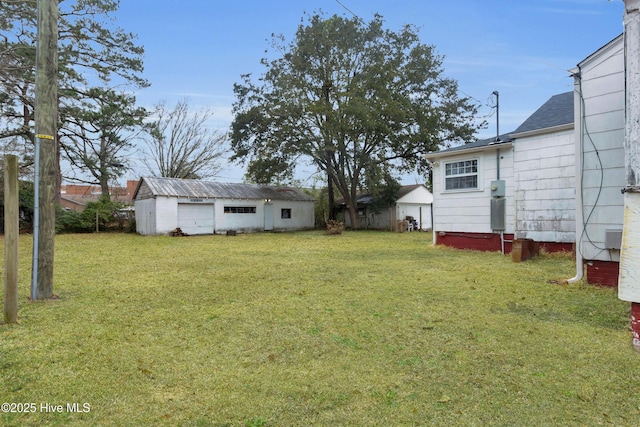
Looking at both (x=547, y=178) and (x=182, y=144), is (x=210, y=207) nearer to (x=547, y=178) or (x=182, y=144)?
(x=182, y=144)

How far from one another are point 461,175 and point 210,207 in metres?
13.6

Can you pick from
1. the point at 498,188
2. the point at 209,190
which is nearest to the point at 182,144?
the point at 209,190

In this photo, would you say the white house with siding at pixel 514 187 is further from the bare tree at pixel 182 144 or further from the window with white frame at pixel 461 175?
the bare tree at pixel 182 144

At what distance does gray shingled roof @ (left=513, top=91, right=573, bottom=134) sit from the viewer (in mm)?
8500

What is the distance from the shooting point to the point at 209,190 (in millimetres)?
19938

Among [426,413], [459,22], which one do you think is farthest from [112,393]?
[459,22]

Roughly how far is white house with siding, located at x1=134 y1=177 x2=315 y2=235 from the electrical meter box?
47.0 feet

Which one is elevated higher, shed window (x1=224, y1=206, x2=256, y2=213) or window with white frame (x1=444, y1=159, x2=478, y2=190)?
window with white frame (x1=444, y1=159, x2=478, y2=190)

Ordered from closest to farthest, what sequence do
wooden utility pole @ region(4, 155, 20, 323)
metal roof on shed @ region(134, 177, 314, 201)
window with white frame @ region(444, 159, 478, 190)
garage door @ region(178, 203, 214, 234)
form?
1. wooden utility pole @ region(4, 155, 20, 323)
2. window with white frame @ region(444, 159, 478, 190)
3. metal roof on shed @ region(134, 177, 314, 201)
4. garage door @ region(178, 203, 214, 234)

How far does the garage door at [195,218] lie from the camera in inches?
732

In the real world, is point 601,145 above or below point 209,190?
below

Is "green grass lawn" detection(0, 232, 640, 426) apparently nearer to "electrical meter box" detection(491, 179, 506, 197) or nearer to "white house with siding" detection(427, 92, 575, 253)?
"white house with siding" detection(427, 92, 575, 253)

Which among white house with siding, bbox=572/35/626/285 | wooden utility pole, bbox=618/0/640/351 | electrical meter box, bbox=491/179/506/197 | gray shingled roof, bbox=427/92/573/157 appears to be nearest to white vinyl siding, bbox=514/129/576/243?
gray shingled roof, bbox=427/92/573/157

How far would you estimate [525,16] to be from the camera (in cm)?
904
